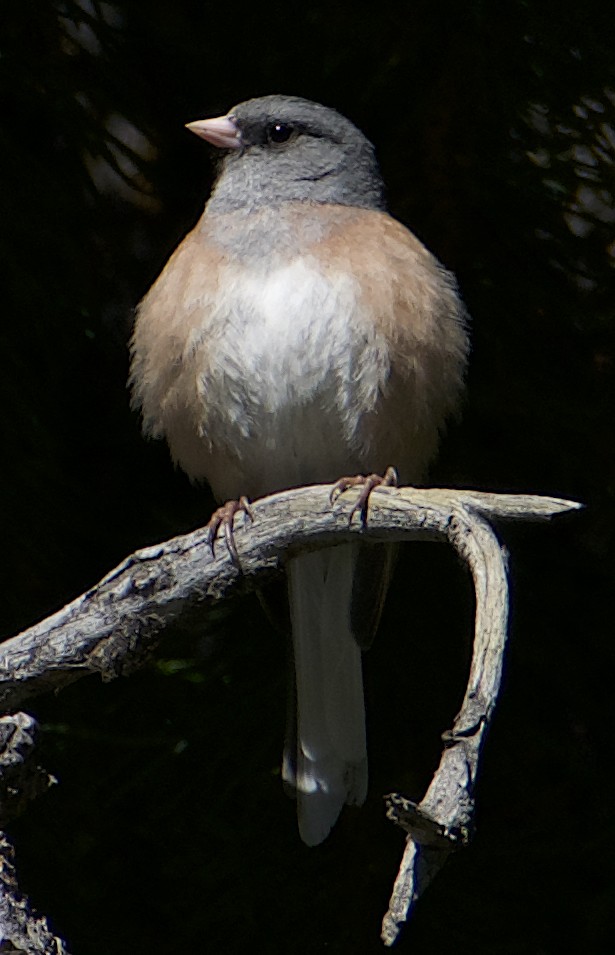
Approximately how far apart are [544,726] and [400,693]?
8.5 inches

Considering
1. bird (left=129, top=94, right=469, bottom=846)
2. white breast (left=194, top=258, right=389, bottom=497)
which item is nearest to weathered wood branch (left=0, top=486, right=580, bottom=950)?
bird (left=129, top=94, right=469, bottom=846)

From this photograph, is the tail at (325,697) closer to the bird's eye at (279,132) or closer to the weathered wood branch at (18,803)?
the weathered wood branch at (18,803)

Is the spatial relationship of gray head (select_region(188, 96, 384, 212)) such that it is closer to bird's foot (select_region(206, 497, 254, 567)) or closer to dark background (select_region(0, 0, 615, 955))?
dark background (select_region(0, 0, 615, 955))

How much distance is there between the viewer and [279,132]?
2137 mm

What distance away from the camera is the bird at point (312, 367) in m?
1.86

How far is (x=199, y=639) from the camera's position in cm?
213

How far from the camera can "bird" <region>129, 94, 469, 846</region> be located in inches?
73.2

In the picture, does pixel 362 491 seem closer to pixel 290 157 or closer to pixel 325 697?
pixel 325 697

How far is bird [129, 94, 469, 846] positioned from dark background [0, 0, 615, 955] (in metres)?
0.09

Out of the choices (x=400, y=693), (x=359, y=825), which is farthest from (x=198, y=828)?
(x=400, y=693)

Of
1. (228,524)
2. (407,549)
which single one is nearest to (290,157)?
(407,549)

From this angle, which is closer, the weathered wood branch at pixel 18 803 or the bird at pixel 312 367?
the weathered wood branch at pixel 18 803

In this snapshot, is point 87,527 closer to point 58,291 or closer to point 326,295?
point 58,291

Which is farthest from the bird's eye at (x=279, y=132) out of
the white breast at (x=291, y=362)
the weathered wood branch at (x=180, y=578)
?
the weathered wood branch at (x=180, y=578)
